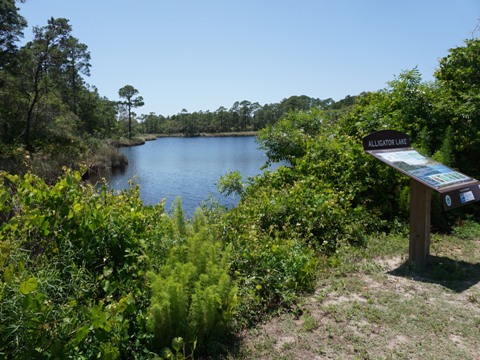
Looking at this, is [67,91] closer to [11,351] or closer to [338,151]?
[338,151]

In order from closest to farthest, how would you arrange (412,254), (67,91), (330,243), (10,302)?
(10,302)
(412,254)
(330,243)
(67,91)

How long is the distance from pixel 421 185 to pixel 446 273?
1.01 metres

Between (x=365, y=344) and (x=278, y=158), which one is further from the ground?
(x=278, y=158)

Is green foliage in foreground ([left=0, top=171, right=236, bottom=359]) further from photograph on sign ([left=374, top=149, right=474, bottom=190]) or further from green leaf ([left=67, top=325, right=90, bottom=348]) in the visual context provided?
photograph on sign ([left=374, top=149, right=474, bottom=190])

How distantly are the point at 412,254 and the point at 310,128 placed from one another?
494 cm

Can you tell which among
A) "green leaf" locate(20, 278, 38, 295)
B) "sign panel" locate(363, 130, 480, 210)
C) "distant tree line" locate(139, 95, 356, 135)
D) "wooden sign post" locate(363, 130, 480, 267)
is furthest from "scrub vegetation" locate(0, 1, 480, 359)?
"distant tree line" locate(139, 95, 356, 135)

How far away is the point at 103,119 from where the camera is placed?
147 ft

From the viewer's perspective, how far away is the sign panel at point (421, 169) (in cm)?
417

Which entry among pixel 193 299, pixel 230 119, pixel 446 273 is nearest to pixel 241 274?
pixel 193 299

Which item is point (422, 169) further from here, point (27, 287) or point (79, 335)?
point (27, 287)

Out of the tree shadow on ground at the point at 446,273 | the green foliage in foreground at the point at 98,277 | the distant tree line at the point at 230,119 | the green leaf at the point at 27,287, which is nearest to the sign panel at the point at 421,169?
the tree shadow on ground at the point at 446,273

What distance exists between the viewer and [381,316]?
3355mm

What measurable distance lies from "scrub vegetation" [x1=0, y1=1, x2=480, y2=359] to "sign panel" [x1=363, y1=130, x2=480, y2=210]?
2.87 ft

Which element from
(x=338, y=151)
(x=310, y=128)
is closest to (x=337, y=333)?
(x=338, y=151)
